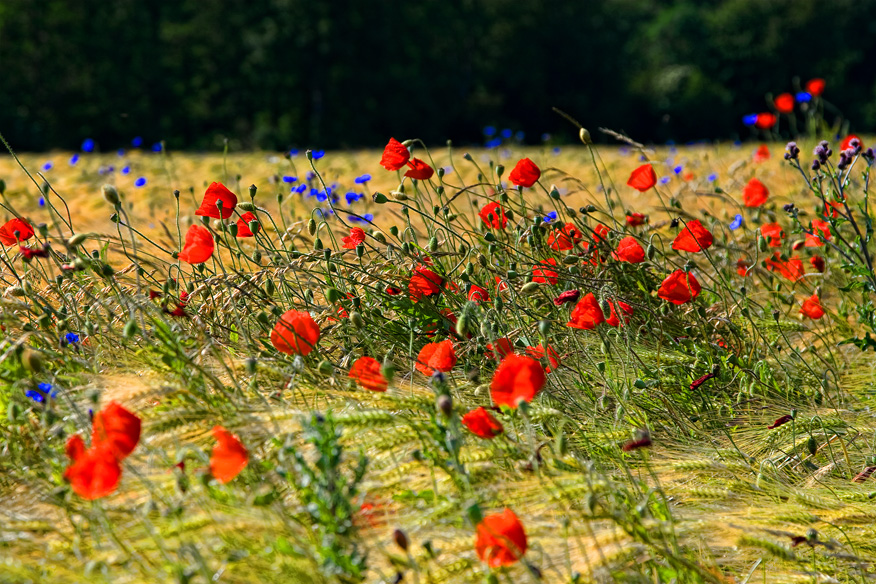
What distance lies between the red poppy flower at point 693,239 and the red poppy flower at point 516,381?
43.3 inches

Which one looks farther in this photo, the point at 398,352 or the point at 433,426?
the point at 398,352

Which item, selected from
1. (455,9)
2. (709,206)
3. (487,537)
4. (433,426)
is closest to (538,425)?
(433,426)

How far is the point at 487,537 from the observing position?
53.7 inches

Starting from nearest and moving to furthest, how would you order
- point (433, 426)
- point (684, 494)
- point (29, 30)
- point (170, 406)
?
1. point (433, 426)
2. point (170, 406)
3. point (684, 494)
4. point (29, 30)

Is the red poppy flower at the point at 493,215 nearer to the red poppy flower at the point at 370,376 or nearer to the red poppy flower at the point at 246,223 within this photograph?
the red poppy flower at the point at 246,223

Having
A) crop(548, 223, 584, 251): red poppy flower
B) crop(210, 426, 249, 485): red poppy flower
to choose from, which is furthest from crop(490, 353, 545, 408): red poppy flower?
crop(548, 223, 584, 251): red poppy flower

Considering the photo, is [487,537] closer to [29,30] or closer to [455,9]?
[29,30]

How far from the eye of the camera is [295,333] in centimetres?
187

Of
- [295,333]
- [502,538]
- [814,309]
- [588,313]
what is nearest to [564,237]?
[588,313]

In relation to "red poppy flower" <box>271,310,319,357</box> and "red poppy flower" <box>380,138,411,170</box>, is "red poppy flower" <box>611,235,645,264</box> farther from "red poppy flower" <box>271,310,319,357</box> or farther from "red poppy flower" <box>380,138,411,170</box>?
"red poppy flower" <box>271,310,319,357</box>

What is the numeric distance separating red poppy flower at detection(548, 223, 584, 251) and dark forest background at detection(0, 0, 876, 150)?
1572 centimetres

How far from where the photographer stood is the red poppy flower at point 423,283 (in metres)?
2.45

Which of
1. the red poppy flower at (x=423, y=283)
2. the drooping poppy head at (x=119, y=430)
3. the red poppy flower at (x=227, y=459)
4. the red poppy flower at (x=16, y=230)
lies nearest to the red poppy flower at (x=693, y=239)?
the red poppy flower at (x=423, y=283)

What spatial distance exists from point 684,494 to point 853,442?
0.63 m
